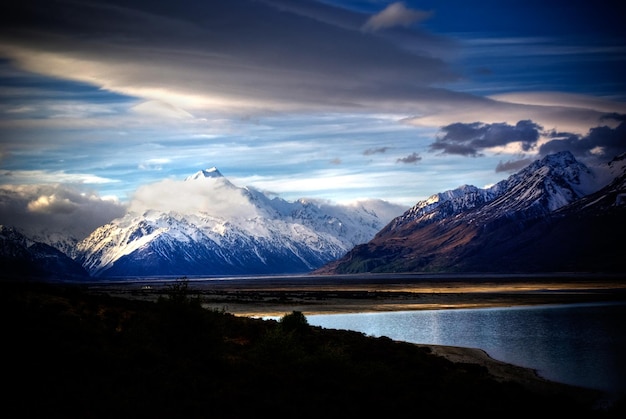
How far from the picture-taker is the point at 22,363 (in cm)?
3266

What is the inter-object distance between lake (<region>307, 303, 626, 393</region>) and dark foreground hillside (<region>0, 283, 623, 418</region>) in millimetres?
9442

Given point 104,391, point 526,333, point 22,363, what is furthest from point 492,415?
point 526,333

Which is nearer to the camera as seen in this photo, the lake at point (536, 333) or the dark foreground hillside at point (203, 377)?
the dark foreground hillside at point (203, 377)

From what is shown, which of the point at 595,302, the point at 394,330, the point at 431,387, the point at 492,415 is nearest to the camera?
the point at 492,415

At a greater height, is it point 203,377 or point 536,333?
point 203,377

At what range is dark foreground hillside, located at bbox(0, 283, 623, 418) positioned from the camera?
28.2 meters

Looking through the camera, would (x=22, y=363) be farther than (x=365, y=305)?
No

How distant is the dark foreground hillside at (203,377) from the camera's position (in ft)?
92.6

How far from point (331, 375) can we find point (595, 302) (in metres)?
100

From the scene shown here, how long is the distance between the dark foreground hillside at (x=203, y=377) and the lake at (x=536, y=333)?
9.44 meters

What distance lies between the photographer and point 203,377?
114ft

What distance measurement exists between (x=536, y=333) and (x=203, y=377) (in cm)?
5286

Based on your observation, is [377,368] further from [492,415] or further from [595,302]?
[595,302]

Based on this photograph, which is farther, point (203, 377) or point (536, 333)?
point (536, 333)
